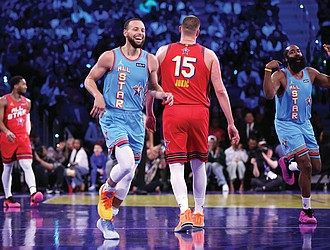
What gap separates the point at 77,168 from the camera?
1273cm

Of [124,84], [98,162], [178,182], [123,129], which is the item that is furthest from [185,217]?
[98,162]

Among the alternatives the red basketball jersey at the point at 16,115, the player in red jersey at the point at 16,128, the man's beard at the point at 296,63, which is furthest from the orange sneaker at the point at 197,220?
the red basketball jersey at the point at 16,115

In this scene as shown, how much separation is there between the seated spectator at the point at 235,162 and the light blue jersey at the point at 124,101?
762cm

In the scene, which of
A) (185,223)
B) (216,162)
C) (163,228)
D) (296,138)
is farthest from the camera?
(216,162)

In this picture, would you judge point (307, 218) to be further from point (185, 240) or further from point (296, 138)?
point (185, 240)

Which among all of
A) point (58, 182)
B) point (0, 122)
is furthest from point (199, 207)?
point (58, 182)

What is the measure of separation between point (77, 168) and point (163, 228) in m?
7.43

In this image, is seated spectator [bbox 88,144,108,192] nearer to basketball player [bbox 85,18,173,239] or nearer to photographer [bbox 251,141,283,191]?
photographer [bbox 251,141,283,191]

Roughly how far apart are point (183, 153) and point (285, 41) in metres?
9.25

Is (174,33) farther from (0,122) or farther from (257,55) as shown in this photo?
(0,122)

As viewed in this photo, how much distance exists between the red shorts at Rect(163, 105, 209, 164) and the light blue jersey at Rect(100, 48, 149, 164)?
15.3 inches

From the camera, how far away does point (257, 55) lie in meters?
14.2

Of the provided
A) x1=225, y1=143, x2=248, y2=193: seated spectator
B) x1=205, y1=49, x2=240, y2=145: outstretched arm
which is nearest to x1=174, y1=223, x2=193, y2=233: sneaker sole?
x1=205, y1=49, x2=240, y2=145: outstretched arm

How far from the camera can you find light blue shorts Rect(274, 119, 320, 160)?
6273 mm
